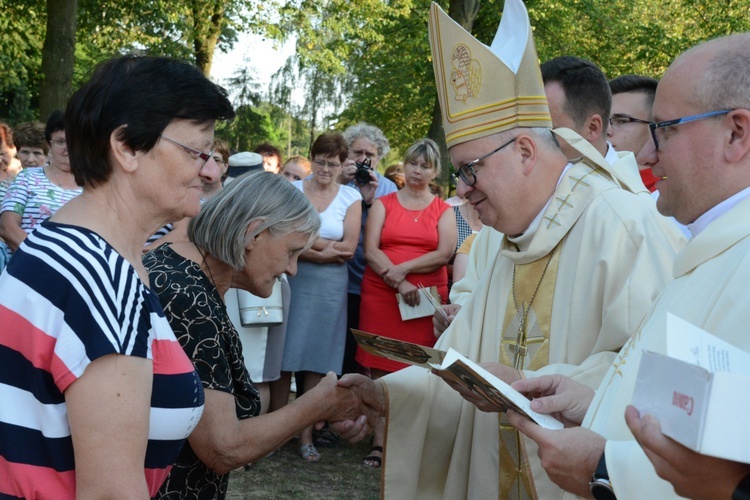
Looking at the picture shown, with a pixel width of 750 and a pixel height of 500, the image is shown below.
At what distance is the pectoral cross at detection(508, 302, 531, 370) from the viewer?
3.22 meters

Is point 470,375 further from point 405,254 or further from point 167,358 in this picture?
point 405,254

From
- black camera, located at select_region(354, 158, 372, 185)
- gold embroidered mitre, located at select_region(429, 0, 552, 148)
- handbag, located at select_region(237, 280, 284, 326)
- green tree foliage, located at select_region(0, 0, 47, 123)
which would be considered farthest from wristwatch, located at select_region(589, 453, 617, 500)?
green tree foliage, located at select_region(0, 0, 47, 123)

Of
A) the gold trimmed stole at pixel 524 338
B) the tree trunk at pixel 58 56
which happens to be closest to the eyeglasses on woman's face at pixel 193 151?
Result: the gold trimmed stole at pixel 524 338

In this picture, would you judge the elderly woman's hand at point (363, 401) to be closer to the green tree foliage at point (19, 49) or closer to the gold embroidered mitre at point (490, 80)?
the gold embroidered mitre at point (490, 80)

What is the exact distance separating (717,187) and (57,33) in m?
13.4

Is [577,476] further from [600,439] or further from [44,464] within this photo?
[44,464]

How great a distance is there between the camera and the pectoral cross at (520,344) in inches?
127

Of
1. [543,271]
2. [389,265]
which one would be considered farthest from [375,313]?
[543,271]

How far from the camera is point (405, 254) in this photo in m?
6.84

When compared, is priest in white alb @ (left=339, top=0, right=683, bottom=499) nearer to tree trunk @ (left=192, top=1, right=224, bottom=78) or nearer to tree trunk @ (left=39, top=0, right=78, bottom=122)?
tree trunk @ (left=39, top=0, right=78, bottom=122)

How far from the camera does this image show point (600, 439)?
2.04 metres

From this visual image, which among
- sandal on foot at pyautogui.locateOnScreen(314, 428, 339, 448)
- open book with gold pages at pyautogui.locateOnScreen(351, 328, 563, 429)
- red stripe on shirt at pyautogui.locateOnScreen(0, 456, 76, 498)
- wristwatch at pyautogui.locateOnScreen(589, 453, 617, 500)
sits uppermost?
open book with gold pages at pyautogui.locateOnScreen(351, 328, 563, 429)

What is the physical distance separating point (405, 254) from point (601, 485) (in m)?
4.96

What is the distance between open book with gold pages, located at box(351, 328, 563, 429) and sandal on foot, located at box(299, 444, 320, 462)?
383 cm
